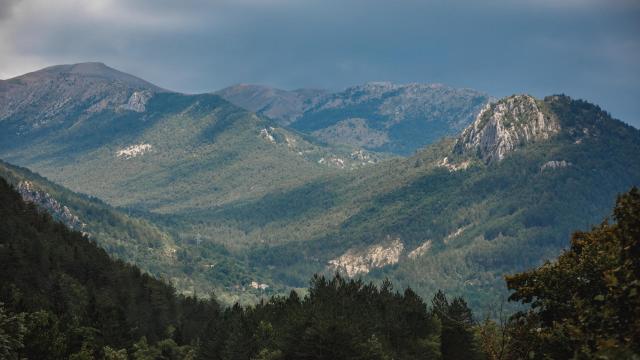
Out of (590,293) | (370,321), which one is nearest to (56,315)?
(370,321)

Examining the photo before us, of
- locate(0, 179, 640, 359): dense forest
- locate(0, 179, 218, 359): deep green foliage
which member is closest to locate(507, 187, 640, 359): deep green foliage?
locate(0, 179, 640, 359): dense forest

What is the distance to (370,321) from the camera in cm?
13412

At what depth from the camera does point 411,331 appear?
13988 cm

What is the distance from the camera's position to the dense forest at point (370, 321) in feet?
201

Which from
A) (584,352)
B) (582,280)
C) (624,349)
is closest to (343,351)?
(582,280)

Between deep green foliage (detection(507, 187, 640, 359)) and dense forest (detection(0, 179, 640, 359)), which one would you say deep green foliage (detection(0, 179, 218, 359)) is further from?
deep green foliage (detection(507, 187, 640, 359))

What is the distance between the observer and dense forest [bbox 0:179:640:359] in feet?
201

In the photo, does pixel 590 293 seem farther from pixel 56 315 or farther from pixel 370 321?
pixel 56 315

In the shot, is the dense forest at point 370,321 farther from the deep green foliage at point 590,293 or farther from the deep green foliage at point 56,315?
Result: the deep green foliage at point 56,315

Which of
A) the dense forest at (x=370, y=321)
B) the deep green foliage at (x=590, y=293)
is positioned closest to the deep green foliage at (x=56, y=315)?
the dense forest at (x=370, y=321)

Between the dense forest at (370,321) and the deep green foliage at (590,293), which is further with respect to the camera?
the dense forest at (370,321)

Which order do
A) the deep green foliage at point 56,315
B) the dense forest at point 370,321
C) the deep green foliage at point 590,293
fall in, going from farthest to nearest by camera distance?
the deep green foliage at point 56,315
the dense forest at point 370,321
the deep green foliage at point 590,293

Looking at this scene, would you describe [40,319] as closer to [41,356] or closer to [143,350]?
[41,356]

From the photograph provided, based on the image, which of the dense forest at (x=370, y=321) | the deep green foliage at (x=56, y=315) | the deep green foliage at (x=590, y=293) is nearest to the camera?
the deep green foliage at (x=590, y=293)
